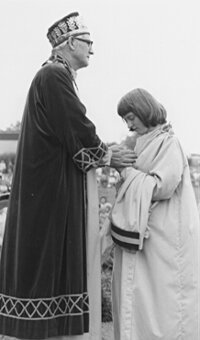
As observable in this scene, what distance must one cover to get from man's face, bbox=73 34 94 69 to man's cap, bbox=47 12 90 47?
0.03 meters

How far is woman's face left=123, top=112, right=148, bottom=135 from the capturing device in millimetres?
3178

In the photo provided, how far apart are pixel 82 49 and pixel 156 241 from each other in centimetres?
107

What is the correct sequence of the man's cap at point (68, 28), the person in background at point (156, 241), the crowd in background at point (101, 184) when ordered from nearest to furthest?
the person in background at point (156, 241)
the man's cap at point (68, 28)
the crowd in background at point (101, 184)

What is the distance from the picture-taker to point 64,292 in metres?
3.00

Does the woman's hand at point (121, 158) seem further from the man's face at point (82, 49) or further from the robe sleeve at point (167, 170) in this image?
the man's face at point (82, 49)

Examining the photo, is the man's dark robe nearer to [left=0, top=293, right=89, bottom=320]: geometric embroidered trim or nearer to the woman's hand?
[left=0, top=293, right=89, bottom=320]: geometric embroidered trim

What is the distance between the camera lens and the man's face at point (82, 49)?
3.15 meters

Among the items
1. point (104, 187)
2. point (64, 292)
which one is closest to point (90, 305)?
point (64, 292)

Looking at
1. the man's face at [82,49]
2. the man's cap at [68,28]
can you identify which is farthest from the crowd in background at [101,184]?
the man's cap at [68,28]

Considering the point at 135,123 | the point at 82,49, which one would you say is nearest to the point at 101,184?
the point at 135,123

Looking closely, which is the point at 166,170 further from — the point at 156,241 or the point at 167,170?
the point at 156,241

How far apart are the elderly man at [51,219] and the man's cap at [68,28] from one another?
18cm

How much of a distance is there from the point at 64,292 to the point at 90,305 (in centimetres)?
19

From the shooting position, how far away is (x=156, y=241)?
3.10 meters
